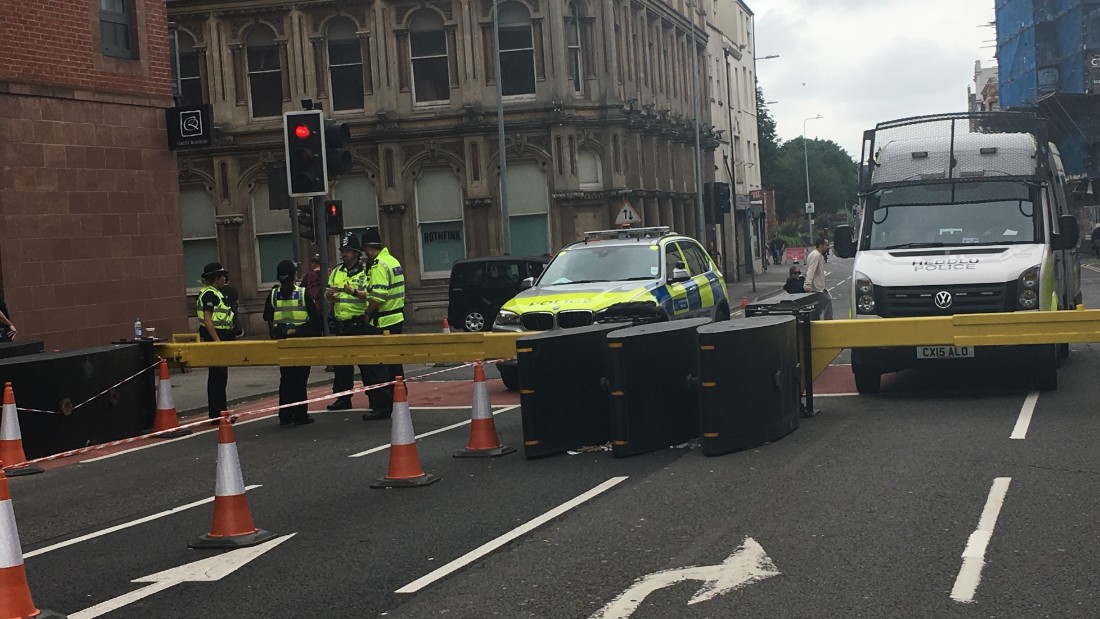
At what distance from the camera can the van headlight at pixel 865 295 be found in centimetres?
1516

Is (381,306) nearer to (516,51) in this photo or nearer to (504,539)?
(504,539)

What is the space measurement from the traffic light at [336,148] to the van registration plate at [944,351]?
6408 mm

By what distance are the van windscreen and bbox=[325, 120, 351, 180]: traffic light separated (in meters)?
5.96

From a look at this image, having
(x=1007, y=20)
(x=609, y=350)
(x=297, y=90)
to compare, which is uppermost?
(x=1007, y=20)

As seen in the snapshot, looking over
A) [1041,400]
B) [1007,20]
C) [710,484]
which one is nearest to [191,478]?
[710,484]

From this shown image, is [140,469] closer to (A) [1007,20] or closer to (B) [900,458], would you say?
(B) [900,458]

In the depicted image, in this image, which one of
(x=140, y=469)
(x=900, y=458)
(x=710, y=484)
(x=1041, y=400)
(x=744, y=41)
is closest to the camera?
(x=710, y=484)

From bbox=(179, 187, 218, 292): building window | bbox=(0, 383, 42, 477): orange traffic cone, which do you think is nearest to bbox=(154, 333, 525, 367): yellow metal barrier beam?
bbox=(0, 383, 42, 477): orange traffic cone

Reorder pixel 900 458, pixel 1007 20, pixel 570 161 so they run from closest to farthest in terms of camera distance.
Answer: pixel 900 458, pixel 570 161, pixel 1007 20

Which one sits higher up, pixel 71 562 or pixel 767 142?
pixel 767 142

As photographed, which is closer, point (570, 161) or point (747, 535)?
point (747, 535)

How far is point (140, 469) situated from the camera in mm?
12961

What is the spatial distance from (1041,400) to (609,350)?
16.4ft

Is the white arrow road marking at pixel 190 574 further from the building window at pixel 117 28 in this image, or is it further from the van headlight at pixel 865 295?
the building window at pixel 117 28
